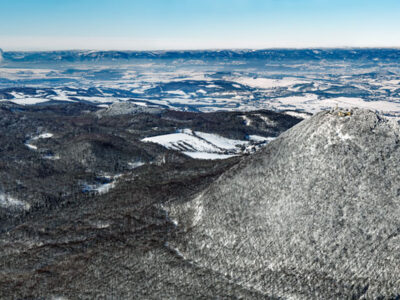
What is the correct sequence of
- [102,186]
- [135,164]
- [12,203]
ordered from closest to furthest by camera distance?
[12,203] → [102,186] → [135,164]

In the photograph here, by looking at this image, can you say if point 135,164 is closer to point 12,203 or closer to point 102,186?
point 102,186

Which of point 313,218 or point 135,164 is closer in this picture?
point 313,218

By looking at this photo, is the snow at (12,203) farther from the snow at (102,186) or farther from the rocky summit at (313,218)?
the rocky summit at (313,218)

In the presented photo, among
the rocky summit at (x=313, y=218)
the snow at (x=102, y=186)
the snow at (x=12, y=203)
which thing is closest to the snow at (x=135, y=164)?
the snow at (x=102, y=186)

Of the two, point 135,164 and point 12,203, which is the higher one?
point 135,164

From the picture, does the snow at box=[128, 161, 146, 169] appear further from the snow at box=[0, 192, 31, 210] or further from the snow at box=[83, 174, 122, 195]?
the snow at box=[0, 192, 31, 210]

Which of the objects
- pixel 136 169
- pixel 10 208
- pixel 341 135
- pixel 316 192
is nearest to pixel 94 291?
pixel 316 192

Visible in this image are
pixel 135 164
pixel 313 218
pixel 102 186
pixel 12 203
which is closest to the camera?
pixel 313 218

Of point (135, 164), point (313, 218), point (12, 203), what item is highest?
point (313, 218)

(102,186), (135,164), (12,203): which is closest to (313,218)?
(102,186)
